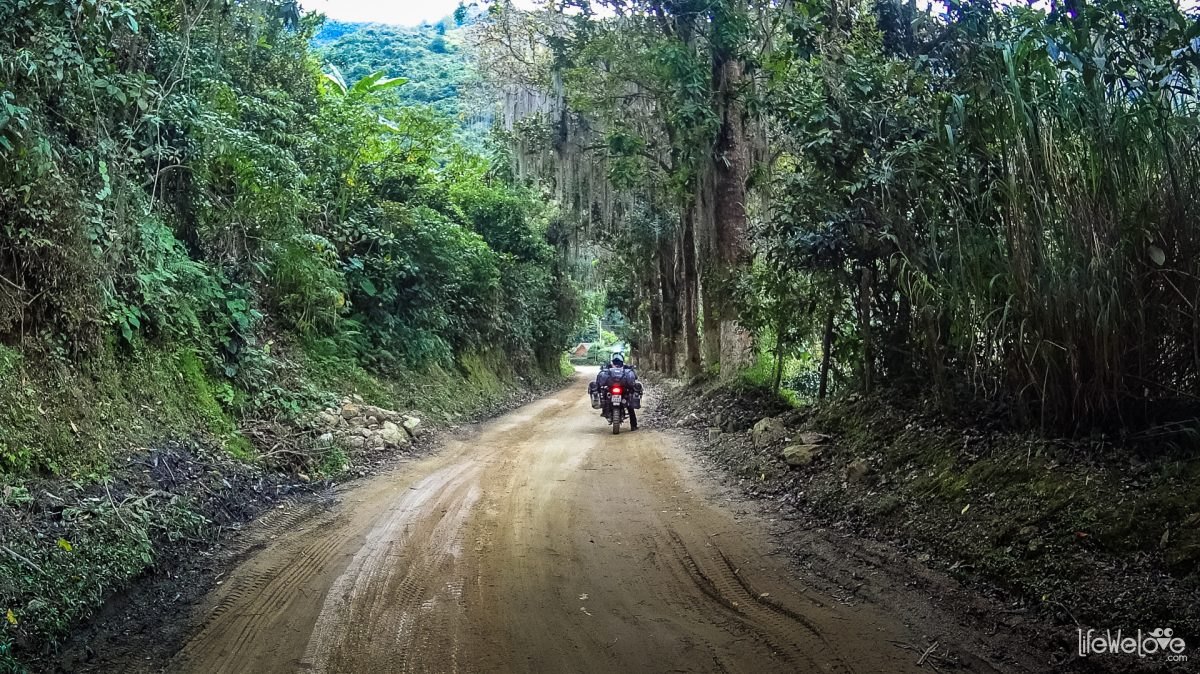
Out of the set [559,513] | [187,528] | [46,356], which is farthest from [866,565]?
[46,356]

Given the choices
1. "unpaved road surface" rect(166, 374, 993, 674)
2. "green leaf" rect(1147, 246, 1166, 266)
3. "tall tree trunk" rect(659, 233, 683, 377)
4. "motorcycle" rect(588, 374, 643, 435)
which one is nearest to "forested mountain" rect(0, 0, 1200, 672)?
"green leaf" rect(1147, 246, 1166, 266)

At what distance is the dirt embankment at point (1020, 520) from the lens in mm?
3676

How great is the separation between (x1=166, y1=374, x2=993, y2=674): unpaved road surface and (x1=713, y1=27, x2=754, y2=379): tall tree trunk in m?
6.00

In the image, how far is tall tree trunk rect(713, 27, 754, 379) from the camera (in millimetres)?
13375

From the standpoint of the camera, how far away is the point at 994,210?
5574mm

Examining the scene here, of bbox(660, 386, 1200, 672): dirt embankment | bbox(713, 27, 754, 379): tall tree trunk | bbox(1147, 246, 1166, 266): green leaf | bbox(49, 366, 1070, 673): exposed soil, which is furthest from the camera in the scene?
bbox(713, 27, 754, 379): tall tree trunk

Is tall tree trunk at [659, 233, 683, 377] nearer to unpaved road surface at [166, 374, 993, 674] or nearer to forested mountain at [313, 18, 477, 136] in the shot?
forested mountain at [313, 18, 477, 136]

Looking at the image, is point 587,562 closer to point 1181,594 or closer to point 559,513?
point 559,513

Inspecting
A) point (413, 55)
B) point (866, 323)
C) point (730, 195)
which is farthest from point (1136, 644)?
point (413, 55)

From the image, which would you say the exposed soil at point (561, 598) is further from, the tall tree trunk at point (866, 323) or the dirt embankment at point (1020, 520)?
the tall tree trunk at point (866, 323)

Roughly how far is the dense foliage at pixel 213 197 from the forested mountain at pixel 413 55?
688 inches

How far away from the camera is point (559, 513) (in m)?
6.92

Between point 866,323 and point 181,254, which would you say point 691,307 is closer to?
point 866,323

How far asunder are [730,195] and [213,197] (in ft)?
28.3
